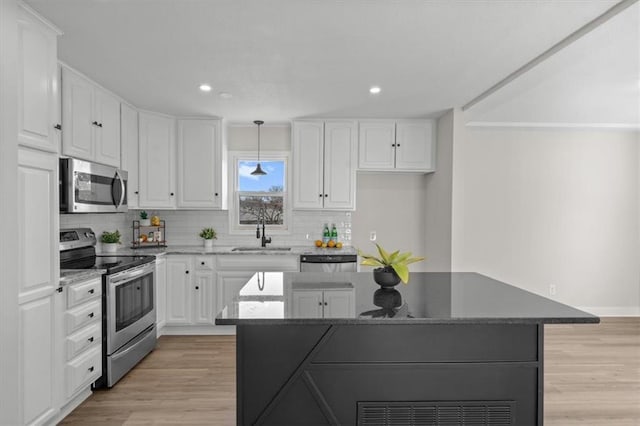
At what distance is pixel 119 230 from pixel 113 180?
3.47 ft

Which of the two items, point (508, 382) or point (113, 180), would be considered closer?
point (508, 382)

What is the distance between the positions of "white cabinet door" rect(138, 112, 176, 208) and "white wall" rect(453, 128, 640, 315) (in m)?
3.51

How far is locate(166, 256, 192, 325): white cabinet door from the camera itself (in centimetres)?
432

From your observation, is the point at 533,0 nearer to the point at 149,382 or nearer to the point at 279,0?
the point at 279,0

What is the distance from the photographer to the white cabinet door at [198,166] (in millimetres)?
4613

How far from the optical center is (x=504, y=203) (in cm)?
484

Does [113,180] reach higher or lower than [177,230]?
higher

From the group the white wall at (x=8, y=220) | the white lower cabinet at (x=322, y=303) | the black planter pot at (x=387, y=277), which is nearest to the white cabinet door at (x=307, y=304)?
the white lower cabinet at (x=322, y=303)

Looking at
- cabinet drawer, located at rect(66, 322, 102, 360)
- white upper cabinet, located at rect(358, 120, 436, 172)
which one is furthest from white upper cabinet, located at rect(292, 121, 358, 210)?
cabinet drawer, located at rect(66, 322, 102, 360)

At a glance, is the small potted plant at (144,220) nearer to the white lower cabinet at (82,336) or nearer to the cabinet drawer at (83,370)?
the white lower cabinet at (82,336)

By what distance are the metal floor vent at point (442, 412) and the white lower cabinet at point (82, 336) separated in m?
1.98

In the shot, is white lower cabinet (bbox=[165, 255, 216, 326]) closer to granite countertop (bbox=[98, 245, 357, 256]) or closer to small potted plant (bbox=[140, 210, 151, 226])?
granite countertop (bbox=[98, 245, 357, 256])

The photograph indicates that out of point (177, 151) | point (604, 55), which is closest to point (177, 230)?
point (177, 151)

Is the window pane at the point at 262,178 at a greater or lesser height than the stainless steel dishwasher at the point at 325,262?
greater
